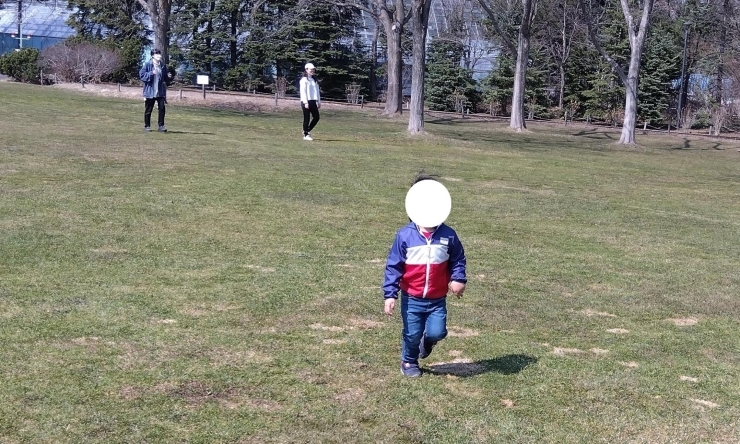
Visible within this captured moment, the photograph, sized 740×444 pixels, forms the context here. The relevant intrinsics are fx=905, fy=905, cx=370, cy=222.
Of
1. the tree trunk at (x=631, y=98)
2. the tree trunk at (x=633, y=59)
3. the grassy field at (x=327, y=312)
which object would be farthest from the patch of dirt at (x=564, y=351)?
the tree trunk at (x=631, y=98)

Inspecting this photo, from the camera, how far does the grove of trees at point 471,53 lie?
152 ft

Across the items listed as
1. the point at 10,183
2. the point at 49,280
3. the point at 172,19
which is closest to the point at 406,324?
the point at 49,280

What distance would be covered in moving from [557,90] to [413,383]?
46928 mm

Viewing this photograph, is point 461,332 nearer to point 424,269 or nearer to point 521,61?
point 424,269

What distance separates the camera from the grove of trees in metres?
46.2

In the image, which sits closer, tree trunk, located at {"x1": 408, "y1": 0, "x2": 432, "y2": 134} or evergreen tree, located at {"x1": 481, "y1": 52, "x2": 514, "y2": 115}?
tree trunk, located at {"x1": 408, "y1": 0, "x2": 432, "y2": 134}

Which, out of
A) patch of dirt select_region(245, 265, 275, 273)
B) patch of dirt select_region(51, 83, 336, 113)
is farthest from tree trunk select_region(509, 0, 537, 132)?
patch of dirt select_region(245, 265, 275, 273)

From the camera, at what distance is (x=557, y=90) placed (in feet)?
165

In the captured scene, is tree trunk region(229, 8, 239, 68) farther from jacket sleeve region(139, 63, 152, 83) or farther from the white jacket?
jacket sleeve region(139, 63, 152, 83)

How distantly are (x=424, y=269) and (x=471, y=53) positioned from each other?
50472mm

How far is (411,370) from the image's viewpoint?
17.7 feet

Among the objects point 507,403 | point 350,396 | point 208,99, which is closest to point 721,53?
point 208,99

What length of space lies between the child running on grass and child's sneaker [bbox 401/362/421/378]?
9 cm

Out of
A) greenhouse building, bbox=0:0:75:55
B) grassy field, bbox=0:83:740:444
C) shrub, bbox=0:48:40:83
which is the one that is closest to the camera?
grassy field, bbox=0:83:740:444
